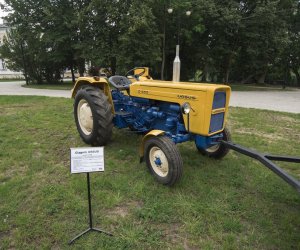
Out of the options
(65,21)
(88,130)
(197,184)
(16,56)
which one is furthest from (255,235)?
(16,56)

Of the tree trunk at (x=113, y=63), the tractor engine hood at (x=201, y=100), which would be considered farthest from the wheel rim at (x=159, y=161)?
the tree trunk at (x=113, y=63)

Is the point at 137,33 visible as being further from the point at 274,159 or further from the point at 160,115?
Result: the point at 274,159

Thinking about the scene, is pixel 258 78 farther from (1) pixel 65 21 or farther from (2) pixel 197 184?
(2) pixel 197 184

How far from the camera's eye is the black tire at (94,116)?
446 cm

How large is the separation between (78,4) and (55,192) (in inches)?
847

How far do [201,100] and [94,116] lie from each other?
1.93m

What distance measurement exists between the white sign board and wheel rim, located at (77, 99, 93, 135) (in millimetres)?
2202

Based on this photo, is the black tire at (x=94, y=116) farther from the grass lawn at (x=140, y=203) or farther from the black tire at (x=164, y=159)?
the black tire at (x=164, y=159)

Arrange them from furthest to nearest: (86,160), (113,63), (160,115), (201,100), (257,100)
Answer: (113,63)
(257,100)
(160,115)
(201,100)
(86,160)

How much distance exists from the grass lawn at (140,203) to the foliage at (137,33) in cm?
1311

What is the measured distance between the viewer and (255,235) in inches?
106

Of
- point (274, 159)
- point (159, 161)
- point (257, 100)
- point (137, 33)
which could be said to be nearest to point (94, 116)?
point (159, 161)

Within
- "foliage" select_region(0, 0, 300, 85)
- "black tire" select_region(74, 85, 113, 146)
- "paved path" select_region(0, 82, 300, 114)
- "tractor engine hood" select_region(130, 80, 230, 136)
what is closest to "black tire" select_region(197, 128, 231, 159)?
"tractor engine hood" select_region(130, 80, 230, 136)

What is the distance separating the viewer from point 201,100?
3.42m
